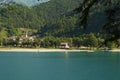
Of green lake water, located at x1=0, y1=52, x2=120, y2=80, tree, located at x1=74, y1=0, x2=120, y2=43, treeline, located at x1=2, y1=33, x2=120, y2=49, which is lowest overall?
green lake water, located at x1=0, y1=52, x2=120, y2=80

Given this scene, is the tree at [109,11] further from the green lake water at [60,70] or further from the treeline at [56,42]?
the treeline at [56,42]

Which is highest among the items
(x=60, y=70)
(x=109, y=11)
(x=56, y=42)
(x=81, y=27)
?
(x=56, y=42)

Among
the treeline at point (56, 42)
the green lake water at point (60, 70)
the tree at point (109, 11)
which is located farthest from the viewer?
the treeline at point (56, 42)

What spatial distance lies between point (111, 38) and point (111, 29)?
186mm

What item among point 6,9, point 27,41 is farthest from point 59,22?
point 6,9

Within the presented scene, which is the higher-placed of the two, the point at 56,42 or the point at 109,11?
the point at 56,42

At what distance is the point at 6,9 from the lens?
636cm

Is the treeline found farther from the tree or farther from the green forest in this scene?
the tree

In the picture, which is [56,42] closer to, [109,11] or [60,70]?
[60,70]

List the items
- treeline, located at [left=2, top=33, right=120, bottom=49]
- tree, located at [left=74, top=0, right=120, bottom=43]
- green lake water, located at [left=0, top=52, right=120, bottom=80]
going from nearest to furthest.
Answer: tree, located at [left=74, top=0, right=120, bottom=43], green lake water, located at [left=0, top=52, right=120, bottom=80], treeline, located at [left=2, top=33, right=120, bottom=49]

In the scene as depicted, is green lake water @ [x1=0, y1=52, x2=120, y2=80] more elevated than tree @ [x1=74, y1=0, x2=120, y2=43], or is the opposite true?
tree @ [x1=74, y1=0, x2=120, y2=43]

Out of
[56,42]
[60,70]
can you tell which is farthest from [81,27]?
[56,42]

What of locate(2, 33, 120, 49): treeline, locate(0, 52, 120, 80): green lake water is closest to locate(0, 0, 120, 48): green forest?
locate(2, 33, 120, 49): treeline

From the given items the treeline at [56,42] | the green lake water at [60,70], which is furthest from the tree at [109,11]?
the treeline at [56,42]
